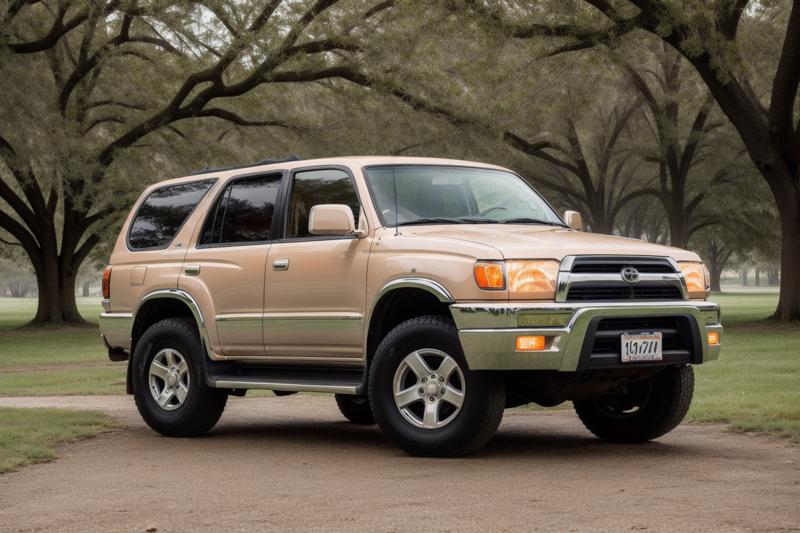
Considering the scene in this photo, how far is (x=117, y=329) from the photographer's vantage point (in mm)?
11398

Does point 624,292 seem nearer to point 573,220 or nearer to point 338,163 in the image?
point 573,220

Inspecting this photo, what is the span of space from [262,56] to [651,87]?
60.4ft

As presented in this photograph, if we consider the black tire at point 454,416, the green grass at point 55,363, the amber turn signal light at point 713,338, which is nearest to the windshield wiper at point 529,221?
the black tire at point 454,416

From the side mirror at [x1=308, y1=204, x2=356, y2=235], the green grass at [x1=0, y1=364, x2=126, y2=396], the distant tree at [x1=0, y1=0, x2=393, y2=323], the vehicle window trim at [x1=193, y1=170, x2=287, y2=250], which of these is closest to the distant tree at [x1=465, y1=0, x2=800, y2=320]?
the distant tree at [x1=0, y1=0, x2=393, y2=323]

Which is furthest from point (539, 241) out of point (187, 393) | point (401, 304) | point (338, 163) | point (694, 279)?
point (187, 393)

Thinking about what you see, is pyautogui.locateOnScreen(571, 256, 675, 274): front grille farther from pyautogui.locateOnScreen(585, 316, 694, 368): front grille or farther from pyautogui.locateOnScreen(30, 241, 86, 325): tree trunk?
pyautogui.locateOnScreen(30, 241, 86, 325): tree trunk

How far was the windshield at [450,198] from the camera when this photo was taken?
9.63 meters

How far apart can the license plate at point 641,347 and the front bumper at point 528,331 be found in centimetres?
21

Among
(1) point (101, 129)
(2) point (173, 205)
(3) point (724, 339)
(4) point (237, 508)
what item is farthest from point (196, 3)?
(4) point (237, 508)

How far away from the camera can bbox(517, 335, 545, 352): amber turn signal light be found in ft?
27.4

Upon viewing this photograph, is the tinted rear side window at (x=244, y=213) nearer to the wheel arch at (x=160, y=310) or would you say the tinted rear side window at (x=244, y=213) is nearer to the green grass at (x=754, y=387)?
the wheel arch at (x=160, y=310)

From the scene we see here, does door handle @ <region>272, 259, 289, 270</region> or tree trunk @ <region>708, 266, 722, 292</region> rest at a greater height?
door handle @ <region>272, 259, 289, 270</region>

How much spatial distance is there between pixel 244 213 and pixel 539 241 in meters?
2.91

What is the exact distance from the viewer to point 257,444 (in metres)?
10.2
